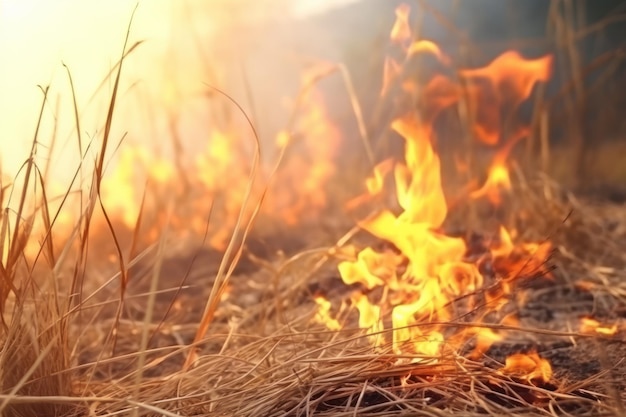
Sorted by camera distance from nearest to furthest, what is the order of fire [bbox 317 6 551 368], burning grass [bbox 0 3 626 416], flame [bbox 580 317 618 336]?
burning grass [bbox 0 3 626 416]
fire [bbox 317 6 551 368]
flame [bbox 580 317 618 336]

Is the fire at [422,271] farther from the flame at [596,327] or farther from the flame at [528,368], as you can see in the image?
the flame at [596,327]

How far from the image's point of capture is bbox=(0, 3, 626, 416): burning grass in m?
1.17

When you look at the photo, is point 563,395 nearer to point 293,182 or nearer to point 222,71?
point 293,182

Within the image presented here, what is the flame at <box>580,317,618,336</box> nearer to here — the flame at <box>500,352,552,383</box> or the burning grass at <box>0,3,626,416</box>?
the burning grass at <box>0,3,626,416</box>

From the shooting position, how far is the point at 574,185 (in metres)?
3.88

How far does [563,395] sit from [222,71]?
15.5 feet

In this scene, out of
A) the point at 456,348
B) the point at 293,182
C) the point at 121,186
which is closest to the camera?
the point at 456,348

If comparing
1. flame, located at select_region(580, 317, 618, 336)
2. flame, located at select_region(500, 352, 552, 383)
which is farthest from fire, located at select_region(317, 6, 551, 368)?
flame, located at select_region(580, 317, 618, 336)

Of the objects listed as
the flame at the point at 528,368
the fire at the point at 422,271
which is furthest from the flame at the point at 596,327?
the flame at the point at 528,368

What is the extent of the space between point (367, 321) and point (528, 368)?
33 centimetres

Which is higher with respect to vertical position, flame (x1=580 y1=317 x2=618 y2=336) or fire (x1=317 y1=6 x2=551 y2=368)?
fire (x1=317 y1=6 x2=551 y2=368)

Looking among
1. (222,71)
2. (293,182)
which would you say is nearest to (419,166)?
(293,182)

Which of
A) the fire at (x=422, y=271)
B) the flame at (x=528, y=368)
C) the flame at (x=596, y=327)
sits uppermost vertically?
the fire at (x=422, y=271)

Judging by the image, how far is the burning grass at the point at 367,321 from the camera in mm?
1174
